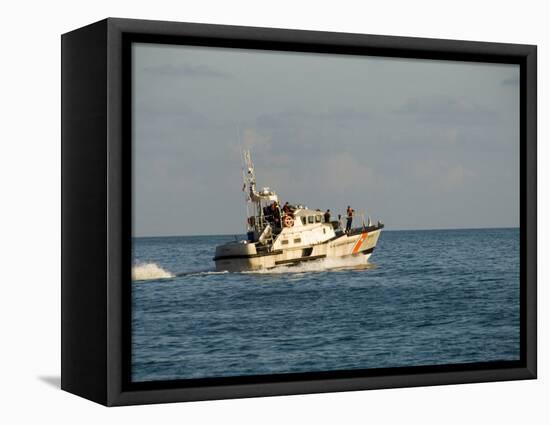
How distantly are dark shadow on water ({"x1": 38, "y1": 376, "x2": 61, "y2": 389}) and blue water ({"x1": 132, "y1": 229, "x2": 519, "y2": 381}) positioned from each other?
1357 millimetres

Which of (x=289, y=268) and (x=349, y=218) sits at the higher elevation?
(x=349, y=218)

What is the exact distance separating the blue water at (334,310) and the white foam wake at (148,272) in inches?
1.8

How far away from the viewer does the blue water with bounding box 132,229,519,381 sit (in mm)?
12172

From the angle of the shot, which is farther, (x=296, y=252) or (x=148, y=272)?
(x=296, y=252)

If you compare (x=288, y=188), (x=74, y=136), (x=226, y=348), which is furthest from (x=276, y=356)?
(x=74, y=136)

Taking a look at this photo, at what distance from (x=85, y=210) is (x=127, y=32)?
5.04 ft

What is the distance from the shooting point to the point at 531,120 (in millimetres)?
13688

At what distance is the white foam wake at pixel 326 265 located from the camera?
12703mm

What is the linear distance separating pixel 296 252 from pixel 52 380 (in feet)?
8.34

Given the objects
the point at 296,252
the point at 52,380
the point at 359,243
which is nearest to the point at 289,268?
the point at 296,252

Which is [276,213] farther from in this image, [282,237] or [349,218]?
[349,218]

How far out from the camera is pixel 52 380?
1328cm

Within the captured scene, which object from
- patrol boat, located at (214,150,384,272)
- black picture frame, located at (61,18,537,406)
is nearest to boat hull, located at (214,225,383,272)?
patrol boat, located at (214,150,384,272)

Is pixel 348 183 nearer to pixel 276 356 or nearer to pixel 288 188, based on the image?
pixel 288 188
